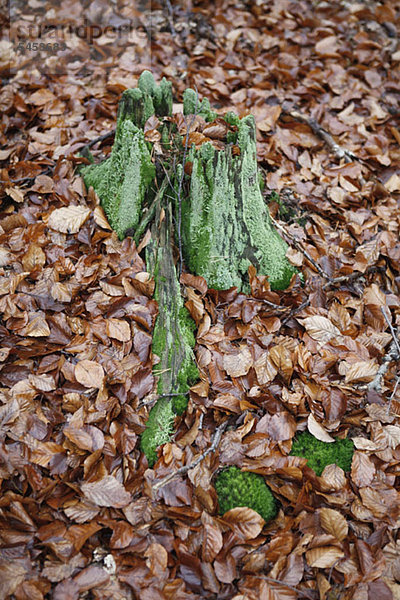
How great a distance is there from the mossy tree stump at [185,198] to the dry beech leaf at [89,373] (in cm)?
35

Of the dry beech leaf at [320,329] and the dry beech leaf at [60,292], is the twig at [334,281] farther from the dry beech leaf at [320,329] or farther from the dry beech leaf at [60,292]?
the dry beech leaf at [60,292]

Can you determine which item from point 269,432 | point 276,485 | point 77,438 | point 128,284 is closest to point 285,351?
point 269,432

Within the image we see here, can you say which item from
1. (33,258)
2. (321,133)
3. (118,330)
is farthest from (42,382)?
(321,133)

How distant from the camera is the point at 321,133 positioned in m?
4.04

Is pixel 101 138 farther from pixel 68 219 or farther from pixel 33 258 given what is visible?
pixel 33 258

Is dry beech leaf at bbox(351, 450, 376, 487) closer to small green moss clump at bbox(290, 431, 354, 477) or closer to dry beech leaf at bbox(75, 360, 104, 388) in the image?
small green moss clump at bbox(290, 431, 354, 477)

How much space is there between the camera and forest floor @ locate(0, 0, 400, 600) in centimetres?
196

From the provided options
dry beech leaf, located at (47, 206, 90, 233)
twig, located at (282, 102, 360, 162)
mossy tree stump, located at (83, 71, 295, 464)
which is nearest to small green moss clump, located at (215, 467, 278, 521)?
mossy tree stump, located at (83, 71, 295, 464)

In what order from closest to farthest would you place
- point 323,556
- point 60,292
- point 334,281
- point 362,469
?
1. point 323,556
2. point 362,469
3. point 60,292
4. point 334,281

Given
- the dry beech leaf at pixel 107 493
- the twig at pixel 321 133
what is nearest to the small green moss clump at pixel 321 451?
the dry beech leaf at pixel 107 493

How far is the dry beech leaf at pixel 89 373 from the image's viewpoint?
230 centimetres

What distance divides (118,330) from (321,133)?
2730 millimetres

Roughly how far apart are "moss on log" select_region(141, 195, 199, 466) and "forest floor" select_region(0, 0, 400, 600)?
6 cm

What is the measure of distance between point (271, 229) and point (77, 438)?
175 centimetres
